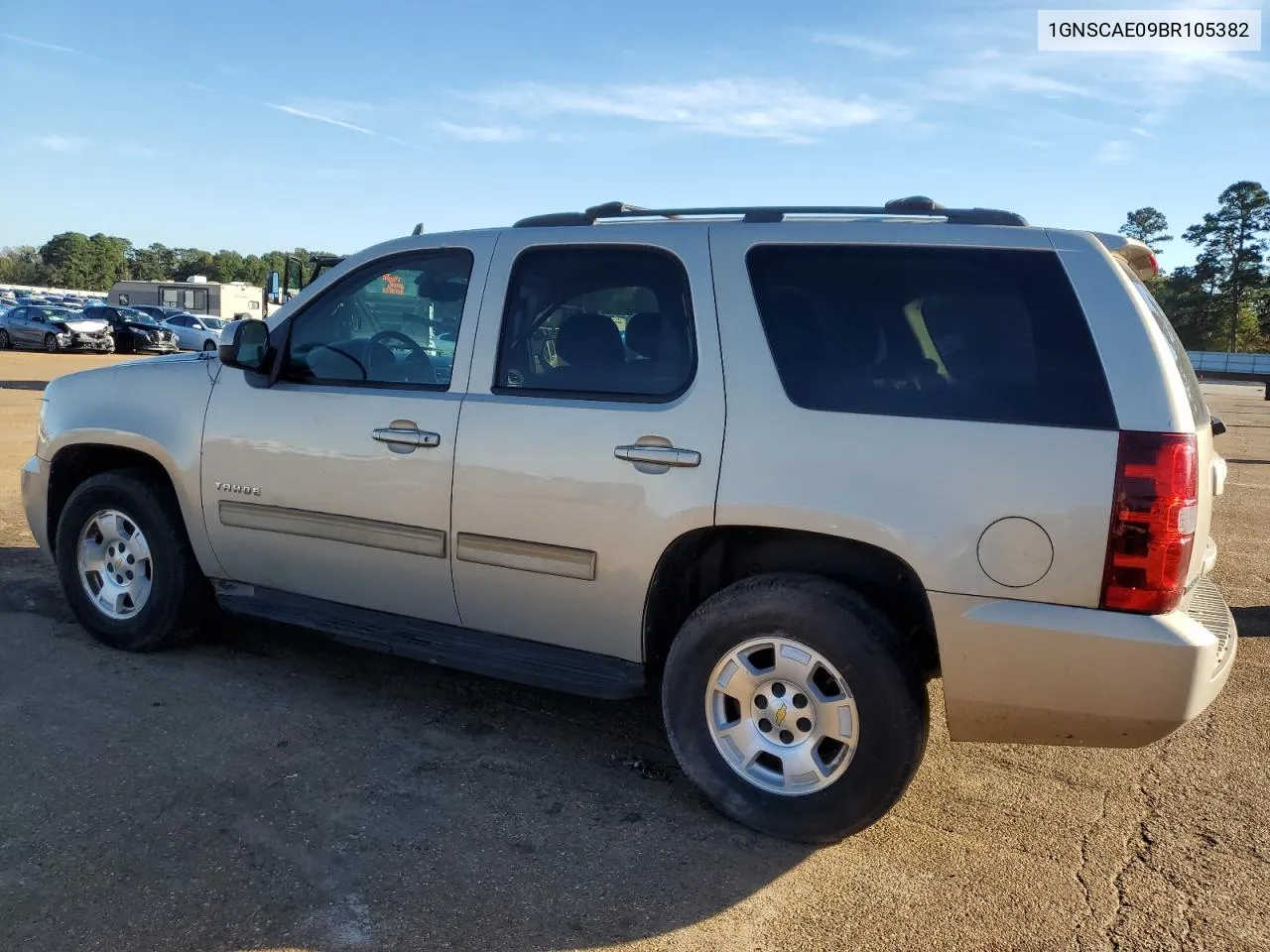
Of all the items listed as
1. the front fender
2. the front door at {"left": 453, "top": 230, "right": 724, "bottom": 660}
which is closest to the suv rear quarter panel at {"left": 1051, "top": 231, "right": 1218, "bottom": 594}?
the front door at {"left": 453, "top": 230, "right": 724, "bottom": 660}

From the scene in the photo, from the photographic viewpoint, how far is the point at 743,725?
3.36 metres

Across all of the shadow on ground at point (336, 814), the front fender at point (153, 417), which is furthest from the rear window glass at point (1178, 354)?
the front fender at point (153, 417)

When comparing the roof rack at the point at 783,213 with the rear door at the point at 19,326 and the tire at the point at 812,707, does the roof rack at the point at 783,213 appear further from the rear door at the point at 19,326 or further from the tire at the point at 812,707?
the rear door at the point at 19,326

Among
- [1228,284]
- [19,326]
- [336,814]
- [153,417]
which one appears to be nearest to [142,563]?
[153,417]

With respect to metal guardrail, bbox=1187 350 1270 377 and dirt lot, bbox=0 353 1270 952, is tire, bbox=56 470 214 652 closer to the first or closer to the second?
dirt lot, bbox=0 353 1270 952

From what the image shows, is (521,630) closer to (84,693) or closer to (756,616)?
(756,616)

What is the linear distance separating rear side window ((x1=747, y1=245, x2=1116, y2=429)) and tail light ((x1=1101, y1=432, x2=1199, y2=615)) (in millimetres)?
131

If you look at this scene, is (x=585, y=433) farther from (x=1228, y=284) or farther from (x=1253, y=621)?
(x=1228, y=284)

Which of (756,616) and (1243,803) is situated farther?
(1243,803)

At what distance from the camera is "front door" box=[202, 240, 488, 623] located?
12.8 ft

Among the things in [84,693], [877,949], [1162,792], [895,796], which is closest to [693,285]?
[895,796]

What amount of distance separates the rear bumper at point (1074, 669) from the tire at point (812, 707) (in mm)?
177

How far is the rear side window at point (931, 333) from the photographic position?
297cm

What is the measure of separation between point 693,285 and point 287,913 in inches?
90.8
